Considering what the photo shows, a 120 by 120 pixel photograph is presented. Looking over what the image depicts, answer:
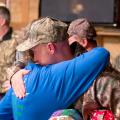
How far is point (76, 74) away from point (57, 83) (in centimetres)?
10

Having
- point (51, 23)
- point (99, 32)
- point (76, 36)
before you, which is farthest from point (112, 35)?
point (51, 23)

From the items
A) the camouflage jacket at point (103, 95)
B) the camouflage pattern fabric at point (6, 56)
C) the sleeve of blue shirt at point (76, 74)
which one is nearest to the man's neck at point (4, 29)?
the camouflage pattern fabric at point (6, 56)

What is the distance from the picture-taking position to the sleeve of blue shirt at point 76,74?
7.80 feet

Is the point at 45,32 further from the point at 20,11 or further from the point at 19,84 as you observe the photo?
the point at 20,11

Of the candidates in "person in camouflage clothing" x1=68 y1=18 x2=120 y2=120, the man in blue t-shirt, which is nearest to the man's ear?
the man in blue t-shirt

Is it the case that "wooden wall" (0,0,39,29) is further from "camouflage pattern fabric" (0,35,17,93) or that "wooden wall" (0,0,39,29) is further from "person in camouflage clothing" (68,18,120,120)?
"person in camouflage clothing" (68,18,120,120)

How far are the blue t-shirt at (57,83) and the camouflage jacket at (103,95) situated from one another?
1.7 inches

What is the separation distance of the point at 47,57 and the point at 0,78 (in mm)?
2377

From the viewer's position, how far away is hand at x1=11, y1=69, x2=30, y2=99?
8.15 ft

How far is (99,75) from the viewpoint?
236cm

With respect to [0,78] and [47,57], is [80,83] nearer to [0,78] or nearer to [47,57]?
[47,57]

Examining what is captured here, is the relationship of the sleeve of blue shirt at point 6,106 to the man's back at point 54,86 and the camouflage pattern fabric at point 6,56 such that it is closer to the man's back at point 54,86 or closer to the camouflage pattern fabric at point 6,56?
the man's back at point 54,86

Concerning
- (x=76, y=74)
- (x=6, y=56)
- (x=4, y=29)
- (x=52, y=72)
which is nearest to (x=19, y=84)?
(x=52, y=72)

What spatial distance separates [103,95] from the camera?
2.27 m
